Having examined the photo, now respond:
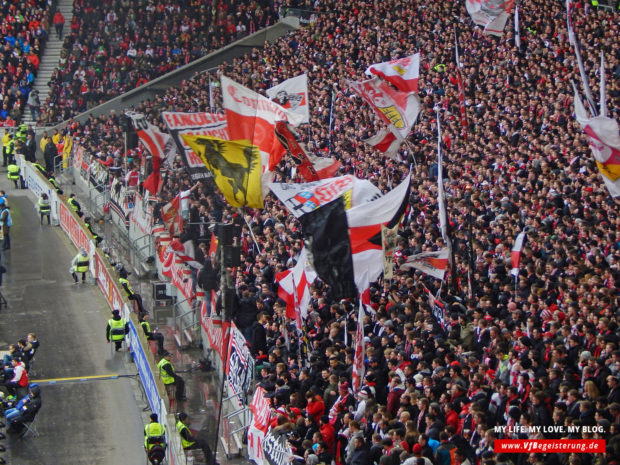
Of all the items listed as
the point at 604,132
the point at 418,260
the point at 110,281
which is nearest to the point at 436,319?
the point at 418,260

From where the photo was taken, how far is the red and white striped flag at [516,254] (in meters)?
17.3

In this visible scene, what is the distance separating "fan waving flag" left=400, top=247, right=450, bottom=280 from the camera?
17.2m

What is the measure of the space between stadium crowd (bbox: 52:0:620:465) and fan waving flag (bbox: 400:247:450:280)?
1.89 ft

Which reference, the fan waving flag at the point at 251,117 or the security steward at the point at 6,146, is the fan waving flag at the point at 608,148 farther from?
the security steward at the point at 6,146

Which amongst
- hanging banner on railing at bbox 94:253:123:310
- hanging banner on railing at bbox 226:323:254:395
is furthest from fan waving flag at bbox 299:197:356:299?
hanging banner on railing at bbox 94:253:123:310

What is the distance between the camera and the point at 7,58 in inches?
1811

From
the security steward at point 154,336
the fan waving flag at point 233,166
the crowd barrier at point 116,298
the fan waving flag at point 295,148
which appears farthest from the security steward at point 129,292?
the fan waving flag at point 233,166

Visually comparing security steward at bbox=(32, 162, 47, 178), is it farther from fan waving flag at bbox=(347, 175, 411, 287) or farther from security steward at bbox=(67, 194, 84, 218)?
fan waving flag at bbox=(347, 175, 411, 287)

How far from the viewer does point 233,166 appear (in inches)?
723

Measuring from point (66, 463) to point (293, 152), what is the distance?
7791 millimetres

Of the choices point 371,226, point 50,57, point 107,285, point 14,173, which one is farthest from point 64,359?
point 50,57

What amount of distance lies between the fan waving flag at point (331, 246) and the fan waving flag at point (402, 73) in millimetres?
8956

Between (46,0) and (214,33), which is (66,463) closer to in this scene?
(214,33)

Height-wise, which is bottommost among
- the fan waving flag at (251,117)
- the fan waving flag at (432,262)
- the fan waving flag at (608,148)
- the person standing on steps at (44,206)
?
the person standing on steps at (44,206)
